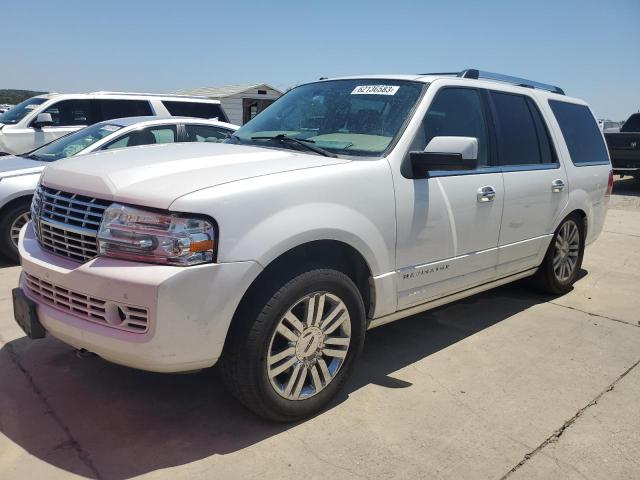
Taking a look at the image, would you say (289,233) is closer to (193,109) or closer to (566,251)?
(566,251)

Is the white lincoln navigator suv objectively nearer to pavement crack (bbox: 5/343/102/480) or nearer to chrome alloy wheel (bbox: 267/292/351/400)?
chrome alloy wheel (bbox: 267/292/351/400)

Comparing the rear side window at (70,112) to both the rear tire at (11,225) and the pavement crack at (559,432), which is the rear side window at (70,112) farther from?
the pavement crack at (559,432)

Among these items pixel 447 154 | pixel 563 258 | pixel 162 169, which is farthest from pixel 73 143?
pixel 563 258

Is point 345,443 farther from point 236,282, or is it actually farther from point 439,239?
point 439,239

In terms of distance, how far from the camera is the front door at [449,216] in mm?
3336

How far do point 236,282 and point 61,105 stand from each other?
27.0ft

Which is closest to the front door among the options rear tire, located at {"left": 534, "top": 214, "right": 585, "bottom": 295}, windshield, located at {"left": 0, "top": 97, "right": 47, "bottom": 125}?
rear tire, located at {"left": 534, "top": 214, "right": 585, "bottom": 295}

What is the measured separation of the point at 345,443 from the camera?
280 cm

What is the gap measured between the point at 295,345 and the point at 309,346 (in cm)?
10

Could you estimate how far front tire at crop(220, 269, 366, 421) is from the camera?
2.64 metres

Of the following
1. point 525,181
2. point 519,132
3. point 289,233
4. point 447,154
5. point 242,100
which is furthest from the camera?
point 242,100

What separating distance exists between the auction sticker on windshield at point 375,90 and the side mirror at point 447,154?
0.61 m

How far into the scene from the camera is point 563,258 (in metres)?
5.24

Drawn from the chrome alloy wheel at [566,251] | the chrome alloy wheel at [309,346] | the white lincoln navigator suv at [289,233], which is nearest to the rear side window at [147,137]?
the white lincoln navigator suv at [289,233]
